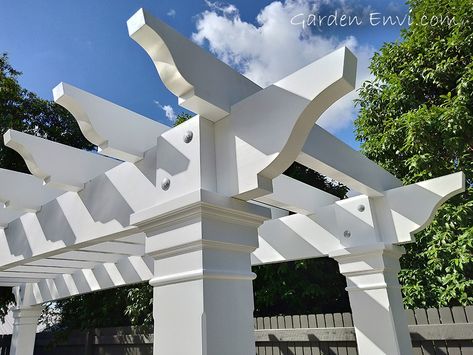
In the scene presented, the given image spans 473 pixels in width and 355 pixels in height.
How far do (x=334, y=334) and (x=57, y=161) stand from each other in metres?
3.11

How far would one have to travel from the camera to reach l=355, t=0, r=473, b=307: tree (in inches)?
180

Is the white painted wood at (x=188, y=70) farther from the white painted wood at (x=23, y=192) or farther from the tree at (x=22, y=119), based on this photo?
the tree at (x=22, y=119)

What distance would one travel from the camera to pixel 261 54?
16.1ft

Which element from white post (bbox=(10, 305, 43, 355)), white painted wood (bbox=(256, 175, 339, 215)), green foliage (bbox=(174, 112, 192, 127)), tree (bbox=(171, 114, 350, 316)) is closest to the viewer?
white painted wood (bbox=(256, 175, 339, 215))

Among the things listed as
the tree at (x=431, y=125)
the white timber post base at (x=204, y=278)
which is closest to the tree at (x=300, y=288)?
the tree at (x=431, y=125)

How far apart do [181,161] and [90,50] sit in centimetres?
538

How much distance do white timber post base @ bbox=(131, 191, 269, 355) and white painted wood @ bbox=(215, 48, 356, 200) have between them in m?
0.12

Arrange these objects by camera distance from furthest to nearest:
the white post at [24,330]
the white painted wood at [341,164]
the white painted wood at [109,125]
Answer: the white post at [24,330] < the white painted wood at [341,164] < the white painted wood at [109,125]

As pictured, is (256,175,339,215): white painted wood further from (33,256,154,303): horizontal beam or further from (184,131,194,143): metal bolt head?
(33,256,154,303): horizontal beam

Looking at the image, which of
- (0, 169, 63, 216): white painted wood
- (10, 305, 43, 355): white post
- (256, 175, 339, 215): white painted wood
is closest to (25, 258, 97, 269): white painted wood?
(0, 169, 63, 216): white painted wood

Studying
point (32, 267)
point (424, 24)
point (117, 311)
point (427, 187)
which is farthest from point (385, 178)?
point (117, 311)

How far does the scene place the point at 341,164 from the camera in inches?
77.3

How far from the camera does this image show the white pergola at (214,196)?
1.18 meters

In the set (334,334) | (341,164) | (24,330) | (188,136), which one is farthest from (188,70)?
Answer: (24,330)
